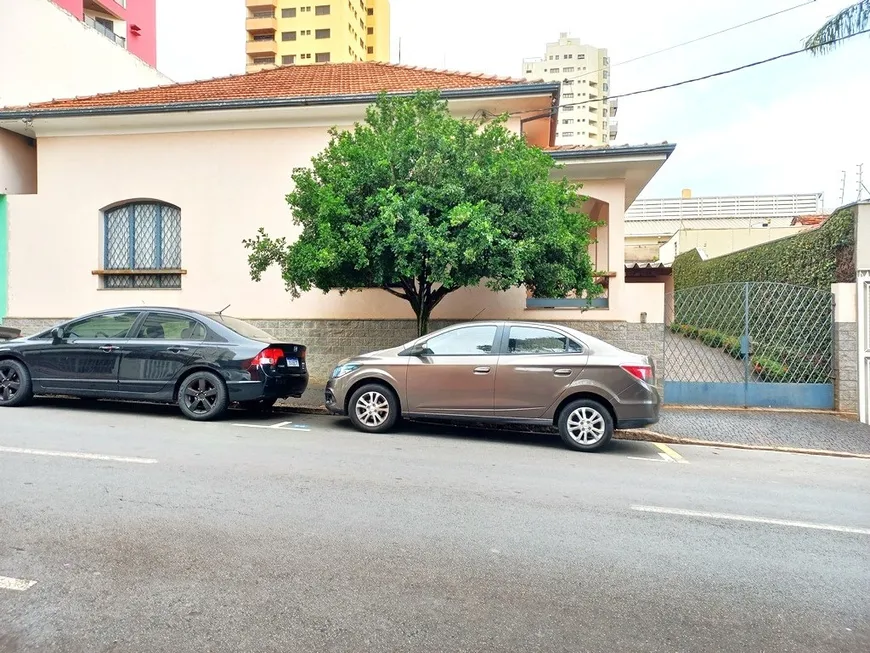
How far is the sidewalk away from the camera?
25.9 feet

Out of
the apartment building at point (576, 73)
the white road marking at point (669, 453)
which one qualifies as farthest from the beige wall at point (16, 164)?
the apartment building at point (576, 73)

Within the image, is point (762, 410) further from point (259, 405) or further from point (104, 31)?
point (104, 31)

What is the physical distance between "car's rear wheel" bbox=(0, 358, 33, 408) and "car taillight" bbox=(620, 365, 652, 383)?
8.49 m

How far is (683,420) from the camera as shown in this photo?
924 centimetres

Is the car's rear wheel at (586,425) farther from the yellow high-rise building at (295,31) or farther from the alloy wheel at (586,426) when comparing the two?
the yellow high-rise building at (295,31)

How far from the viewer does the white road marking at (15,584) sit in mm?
3145

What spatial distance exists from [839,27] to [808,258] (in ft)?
12.6

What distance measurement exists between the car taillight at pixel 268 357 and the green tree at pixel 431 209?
138cm

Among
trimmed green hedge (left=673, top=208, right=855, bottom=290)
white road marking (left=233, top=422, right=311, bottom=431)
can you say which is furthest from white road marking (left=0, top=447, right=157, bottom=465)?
trimmed green hedge (left=673, top=208, right=855, bottom=290)

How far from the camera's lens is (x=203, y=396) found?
→ 8195 millimetres

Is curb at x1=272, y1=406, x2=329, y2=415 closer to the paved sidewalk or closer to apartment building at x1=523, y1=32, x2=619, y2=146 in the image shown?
the paved sidewalk

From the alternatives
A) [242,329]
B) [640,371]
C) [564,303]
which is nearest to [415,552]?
[640,371]

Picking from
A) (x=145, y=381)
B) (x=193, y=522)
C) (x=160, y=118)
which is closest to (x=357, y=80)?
(x=160, y=118)

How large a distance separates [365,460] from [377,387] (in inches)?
65.7
